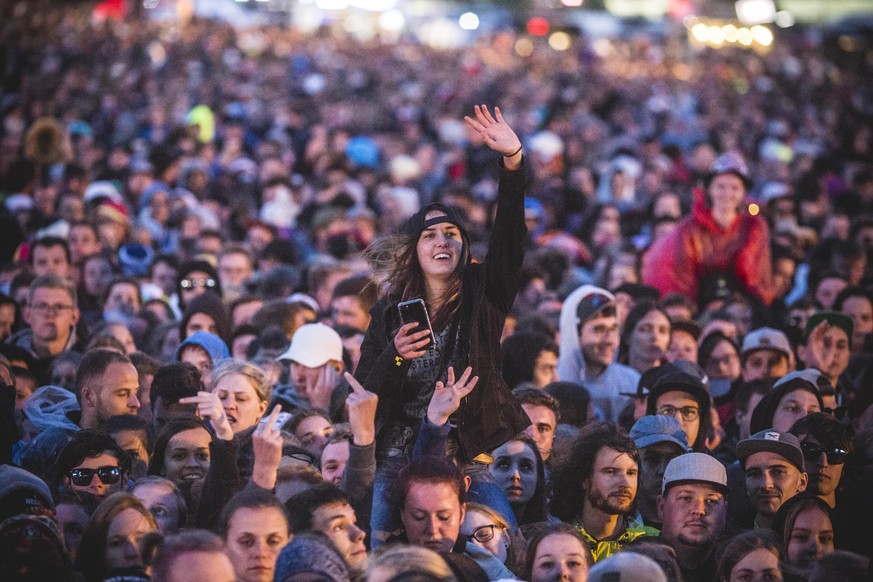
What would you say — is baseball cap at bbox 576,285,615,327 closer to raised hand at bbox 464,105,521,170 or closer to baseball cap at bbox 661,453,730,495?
baseball cap at bbox 661,453,730,495

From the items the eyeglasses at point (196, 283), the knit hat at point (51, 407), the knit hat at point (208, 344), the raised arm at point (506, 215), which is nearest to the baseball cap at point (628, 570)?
the raised arm at point (506, 215)

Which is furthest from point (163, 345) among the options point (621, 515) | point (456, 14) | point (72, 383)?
point (456, 14)

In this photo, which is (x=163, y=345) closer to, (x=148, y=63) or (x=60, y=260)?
(x=60, y=260)

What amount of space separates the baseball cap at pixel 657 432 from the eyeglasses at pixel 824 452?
0.58 meters

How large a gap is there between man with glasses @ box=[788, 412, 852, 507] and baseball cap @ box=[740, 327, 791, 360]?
187cm

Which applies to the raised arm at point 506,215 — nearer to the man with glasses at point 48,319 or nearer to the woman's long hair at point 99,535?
the woman's long hair at point 99,535

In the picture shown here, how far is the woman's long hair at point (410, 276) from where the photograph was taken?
566 centimetres

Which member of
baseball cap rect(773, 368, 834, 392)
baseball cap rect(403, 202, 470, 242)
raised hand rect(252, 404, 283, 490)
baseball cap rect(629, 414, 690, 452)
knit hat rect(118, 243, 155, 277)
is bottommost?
raised hand rect(252, 404, 283, 490)

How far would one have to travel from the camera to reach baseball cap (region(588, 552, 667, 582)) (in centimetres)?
473

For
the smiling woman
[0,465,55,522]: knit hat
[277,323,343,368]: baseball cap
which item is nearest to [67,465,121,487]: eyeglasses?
[0,465,55,522]: knit hat

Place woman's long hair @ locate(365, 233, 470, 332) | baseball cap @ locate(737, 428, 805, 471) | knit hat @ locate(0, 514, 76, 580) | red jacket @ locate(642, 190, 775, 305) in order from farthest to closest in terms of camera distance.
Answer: red jacket @ locate(642, 190, 775, 305)
baseball cap @ locate(737, 428, 805, 471)
woman's long hair @ locate(365, 233, 470, 332)
knit hat @ locate(0, 514, 76, 580)

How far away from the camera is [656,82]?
27.0 metres

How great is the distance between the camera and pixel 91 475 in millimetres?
5953

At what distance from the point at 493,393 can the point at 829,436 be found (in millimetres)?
1999
